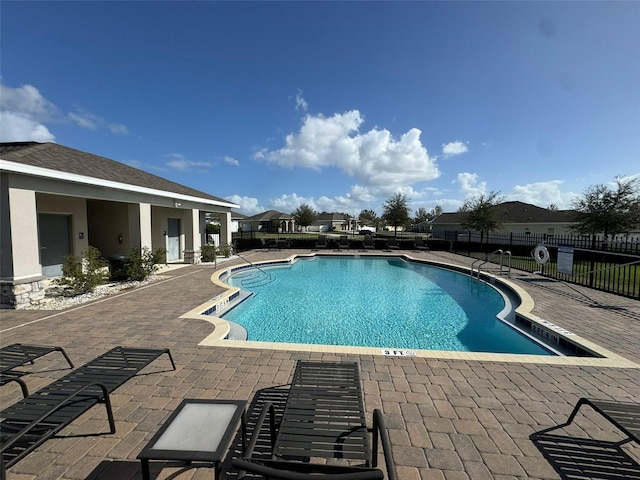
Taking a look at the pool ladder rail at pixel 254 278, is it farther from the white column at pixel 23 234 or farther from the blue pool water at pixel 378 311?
the white column at pixel 23 234

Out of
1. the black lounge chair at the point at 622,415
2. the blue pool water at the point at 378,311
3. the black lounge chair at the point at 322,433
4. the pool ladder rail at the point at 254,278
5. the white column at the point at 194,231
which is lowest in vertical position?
the blue pool water at the point at 378,311

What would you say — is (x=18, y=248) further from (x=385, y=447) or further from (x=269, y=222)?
(x=269, y=222)

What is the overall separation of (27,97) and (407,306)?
14369mm

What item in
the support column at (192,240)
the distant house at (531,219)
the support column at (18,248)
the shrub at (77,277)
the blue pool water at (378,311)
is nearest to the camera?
the blue pool water at (378,311)

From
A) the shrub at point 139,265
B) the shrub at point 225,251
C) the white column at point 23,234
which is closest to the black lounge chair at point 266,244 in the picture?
the shrub at point 225,251

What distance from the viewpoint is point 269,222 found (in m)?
59.9

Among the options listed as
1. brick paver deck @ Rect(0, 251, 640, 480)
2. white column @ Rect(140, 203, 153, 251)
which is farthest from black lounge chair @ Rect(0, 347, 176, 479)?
white column @ Rect(140, 203, 153, 251)

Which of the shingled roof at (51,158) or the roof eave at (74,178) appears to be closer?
the roof eave at (74,178)

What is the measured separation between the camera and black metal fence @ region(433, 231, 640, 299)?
31.6 ft

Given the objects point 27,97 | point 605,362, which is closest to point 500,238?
point 605,362

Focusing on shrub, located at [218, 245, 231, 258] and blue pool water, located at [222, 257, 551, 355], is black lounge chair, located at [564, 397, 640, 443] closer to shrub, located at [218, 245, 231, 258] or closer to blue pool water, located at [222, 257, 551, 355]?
blue pool water, located at [222, 257, 551, 355]

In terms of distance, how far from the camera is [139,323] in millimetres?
5980

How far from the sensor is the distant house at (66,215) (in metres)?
7.00

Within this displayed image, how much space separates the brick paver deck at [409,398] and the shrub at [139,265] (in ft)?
13.1
